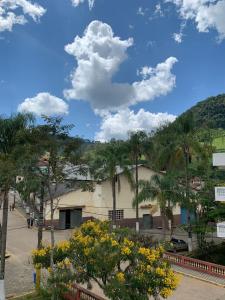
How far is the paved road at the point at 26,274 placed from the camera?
827 inches

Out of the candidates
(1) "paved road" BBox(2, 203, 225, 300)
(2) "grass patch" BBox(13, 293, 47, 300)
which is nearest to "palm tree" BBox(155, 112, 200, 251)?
(1) "paved road" BBox(2, 203, 225, 300)

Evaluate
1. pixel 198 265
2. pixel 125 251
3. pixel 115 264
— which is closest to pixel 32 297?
pixel 115 264

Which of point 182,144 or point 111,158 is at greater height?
point 182,144

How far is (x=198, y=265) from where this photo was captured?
25.0m

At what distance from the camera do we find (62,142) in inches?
767

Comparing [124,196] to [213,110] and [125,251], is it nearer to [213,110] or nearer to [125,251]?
[125,251]

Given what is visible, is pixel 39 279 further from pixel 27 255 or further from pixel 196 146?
pixel 196 146

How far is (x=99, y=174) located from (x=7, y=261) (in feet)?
47.8

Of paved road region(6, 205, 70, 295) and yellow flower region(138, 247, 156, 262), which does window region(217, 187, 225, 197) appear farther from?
paved road region(6, 205, 70, 295)

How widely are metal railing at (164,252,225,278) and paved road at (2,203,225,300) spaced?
1174 millimetres

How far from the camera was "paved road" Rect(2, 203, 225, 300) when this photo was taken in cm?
2102

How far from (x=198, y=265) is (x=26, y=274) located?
40.6 ft

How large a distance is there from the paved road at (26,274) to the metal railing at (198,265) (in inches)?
46.2

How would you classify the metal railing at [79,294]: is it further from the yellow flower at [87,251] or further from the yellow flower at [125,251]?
the yellow flower at [125,251]
